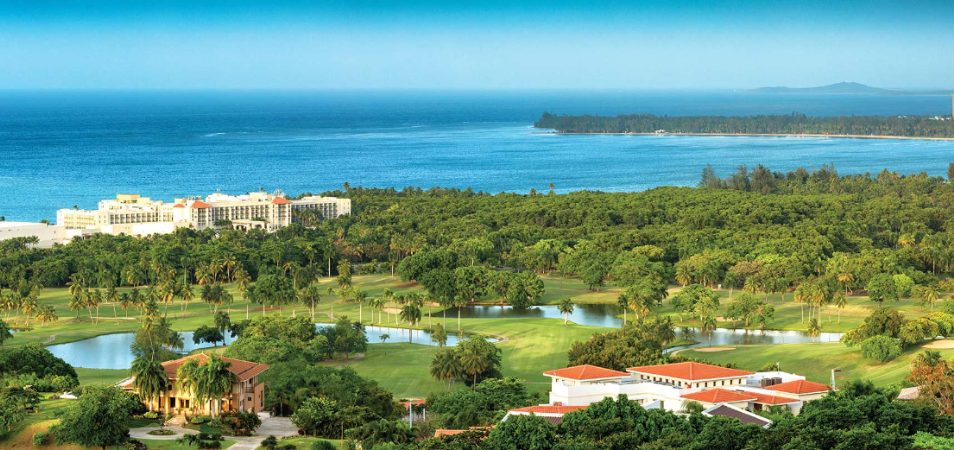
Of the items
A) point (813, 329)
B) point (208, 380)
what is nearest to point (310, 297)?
point (813, 329)

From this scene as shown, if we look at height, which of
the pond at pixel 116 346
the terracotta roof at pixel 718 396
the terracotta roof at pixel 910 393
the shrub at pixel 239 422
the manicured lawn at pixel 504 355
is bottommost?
the pond at pixel 116 346

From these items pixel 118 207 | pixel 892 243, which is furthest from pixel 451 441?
pixel 118 207

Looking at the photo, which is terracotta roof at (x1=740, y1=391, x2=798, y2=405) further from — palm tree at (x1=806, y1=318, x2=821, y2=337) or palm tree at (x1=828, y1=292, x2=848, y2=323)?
palm tree at (x1=828, y1=292, x2=848, y2=323)

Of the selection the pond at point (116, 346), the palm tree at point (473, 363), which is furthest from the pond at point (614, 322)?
the palm tree at point (473, 363)

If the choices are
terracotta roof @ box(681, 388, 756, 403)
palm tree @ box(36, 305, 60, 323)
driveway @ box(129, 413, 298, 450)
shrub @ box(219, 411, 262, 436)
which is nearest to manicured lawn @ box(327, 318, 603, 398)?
driveway @ box(129, 413, 298, 450)

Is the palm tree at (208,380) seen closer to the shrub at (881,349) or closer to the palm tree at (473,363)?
the palm tree at (473,363)

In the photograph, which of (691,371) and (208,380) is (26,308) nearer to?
(208,380)

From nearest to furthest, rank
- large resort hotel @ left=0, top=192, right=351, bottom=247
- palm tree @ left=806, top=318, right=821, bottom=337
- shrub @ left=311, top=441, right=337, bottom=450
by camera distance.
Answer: shrub @ left=311, top=441, right=337, bottom=450 → palm tree @ left=806, top=318, right=821, bottom=337 → large resort hotel @ left=0, top=192, right=351, bottom=247
